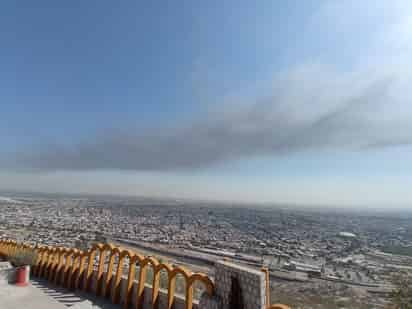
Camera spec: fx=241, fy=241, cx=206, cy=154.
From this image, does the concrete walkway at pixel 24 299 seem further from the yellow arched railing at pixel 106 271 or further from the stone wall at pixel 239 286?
the stone wall at pixel 239 286

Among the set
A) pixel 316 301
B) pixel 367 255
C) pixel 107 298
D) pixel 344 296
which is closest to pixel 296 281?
pixel 344 296

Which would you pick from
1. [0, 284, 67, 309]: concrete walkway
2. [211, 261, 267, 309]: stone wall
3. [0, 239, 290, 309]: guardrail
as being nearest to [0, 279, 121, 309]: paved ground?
[0, 284, 67, 309]: concrete walkway

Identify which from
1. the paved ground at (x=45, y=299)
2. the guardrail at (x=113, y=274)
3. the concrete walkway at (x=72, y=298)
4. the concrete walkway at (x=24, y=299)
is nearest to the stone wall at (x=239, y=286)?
the guardrail at (x=113, y=274)

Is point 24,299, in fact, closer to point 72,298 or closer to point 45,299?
point 45,299

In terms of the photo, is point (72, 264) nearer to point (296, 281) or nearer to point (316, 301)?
point (316, 301)

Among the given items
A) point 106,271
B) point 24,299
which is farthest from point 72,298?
point 24,299

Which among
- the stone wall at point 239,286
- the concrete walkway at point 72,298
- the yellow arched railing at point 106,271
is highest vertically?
the stone wall at point 239,286

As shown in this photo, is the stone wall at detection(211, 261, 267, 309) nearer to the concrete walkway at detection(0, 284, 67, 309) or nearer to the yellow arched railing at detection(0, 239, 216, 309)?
the yellow arched railing at detection(0, 239, 216, 309)
